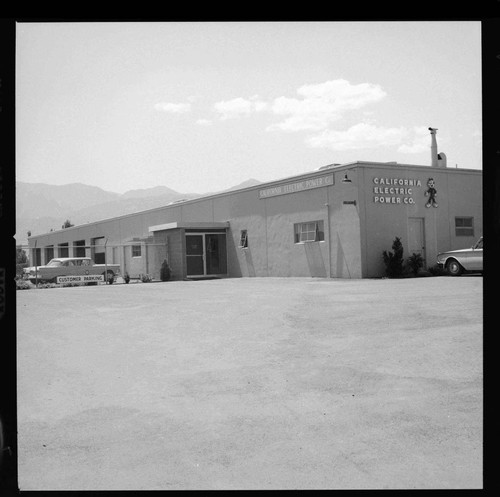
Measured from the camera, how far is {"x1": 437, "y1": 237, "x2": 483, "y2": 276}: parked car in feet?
71.4

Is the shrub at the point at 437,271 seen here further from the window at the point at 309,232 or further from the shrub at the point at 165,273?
the shrub at the point at 165,273

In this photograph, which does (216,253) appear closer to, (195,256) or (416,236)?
(195,256)

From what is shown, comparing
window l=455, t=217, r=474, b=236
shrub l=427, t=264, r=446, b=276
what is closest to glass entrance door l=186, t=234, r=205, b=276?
shrub l=427, t=264, r=446, b=276

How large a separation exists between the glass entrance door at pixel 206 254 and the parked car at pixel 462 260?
11902 mm

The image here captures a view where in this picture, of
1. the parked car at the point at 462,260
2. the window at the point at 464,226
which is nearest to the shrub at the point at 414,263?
the parked car at the point at 462,260

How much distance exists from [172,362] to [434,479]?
4561 millimetres

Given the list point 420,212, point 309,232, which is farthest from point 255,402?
point 420,212

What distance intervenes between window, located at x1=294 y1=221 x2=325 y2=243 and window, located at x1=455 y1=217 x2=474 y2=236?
6255 mm

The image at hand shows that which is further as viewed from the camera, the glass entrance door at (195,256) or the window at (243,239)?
the glass entrance door at (195,256)

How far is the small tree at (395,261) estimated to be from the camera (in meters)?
23.0

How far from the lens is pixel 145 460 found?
4.39 m

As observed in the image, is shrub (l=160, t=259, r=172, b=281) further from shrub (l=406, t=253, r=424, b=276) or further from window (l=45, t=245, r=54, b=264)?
window (l=45, t=245, r=54, b=264)
